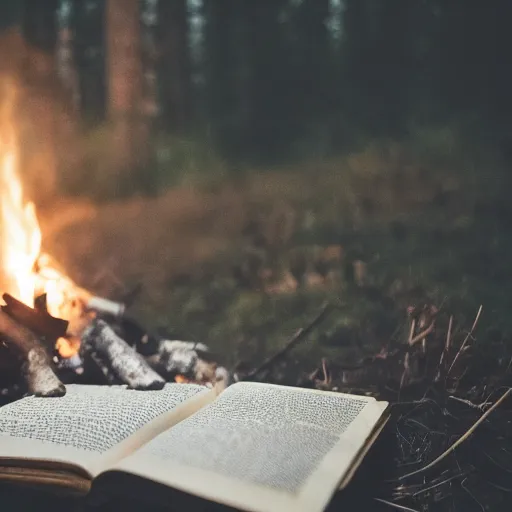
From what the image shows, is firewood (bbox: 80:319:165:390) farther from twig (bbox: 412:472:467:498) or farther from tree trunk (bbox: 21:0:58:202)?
twig (bbox: 412:472:467:498)

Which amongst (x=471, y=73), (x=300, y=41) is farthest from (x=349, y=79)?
(x=471, y=73)

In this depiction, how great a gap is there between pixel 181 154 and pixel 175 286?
0.32m

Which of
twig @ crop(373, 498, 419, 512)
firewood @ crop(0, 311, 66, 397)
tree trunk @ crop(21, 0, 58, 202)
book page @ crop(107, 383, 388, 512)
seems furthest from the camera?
tree trunk @ crop(21, 0, 58, 202)

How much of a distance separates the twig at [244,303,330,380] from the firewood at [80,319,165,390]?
25 centimetres

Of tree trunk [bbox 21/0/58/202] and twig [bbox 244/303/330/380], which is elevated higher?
tree trunk [bbox 21/0/58/202]

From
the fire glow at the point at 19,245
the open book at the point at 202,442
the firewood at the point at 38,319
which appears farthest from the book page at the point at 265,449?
the fire glow at the point at 19,245

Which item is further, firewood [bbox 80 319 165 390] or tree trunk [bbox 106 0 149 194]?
tree trunk [bbox 106 0 149 194]

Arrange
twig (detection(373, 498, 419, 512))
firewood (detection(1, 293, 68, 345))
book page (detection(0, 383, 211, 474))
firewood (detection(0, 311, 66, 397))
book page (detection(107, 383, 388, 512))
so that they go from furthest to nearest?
firewood (detection(1, 293, 68, 345))
firewood (detection(0, 311, 66, 397))
twig (detection(373, 498, 419, 512))
book page (detection(0, 383, 211, 474))
book page (detection(107, 383, 388, 512))

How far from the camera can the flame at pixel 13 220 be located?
135 centimetres

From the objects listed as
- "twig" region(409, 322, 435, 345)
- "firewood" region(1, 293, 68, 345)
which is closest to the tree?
"firewood" region(1, 293, 68, 345)

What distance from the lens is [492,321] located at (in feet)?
3.64

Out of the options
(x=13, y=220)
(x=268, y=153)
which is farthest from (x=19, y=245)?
(x=268, y=153)

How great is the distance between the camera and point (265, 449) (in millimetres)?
765

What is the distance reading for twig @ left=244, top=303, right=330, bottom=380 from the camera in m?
1.24
